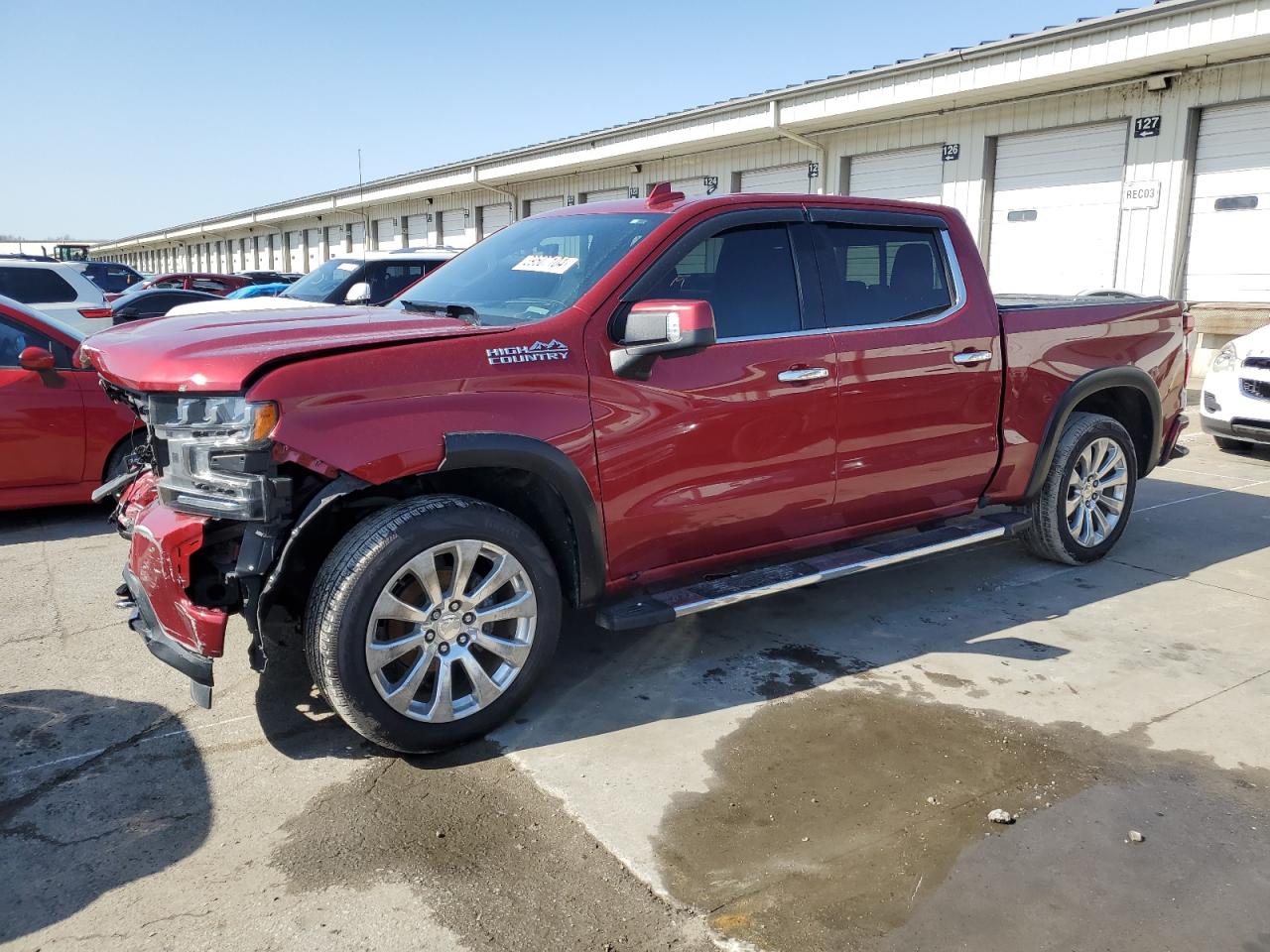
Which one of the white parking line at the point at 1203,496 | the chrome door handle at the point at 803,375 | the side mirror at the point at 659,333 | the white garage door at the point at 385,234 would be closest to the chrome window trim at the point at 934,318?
the chrome door handle at the point at 803,375

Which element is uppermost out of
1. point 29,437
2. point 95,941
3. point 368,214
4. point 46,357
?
point 368,214

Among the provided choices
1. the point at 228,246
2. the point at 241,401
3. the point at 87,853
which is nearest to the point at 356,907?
the point at 87,853

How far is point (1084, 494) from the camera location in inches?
215

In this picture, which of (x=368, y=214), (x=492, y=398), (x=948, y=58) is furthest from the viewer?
(x=368, y=214)

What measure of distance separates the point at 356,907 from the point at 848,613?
2.85 metres

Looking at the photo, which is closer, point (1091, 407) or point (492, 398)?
point (492, 398)

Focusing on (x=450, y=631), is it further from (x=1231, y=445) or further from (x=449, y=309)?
(x=1231, y=445)

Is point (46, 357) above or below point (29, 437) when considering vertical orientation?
above

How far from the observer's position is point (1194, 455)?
9.16 meters

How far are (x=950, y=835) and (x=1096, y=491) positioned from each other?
320 centimetres

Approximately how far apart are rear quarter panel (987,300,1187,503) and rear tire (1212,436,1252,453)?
4.54 metres

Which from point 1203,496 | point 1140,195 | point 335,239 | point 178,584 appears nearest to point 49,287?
point 178,584

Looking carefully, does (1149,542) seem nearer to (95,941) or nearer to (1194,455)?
(1194,455)

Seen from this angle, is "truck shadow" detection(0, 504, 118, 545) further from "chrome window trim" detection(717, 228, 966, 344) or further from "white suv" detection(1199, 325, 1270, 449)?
"white suv" detection(1199, 325, 1270, 449)
